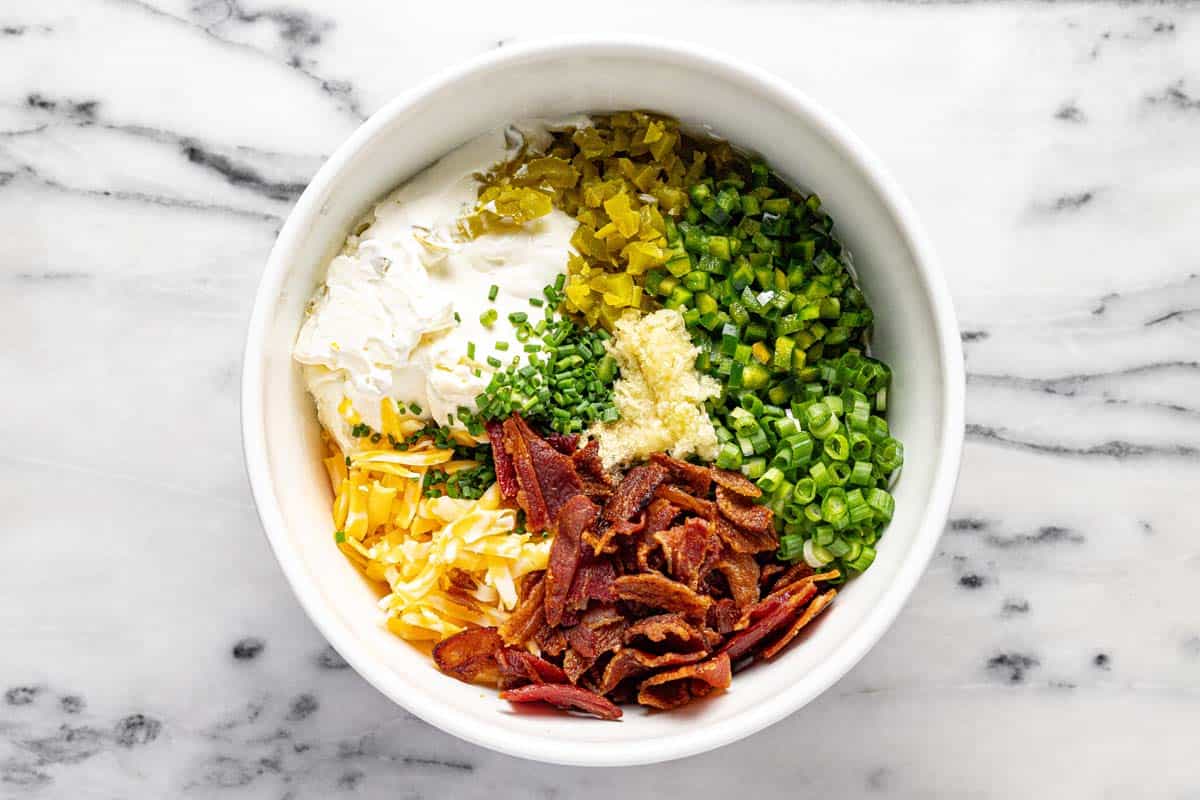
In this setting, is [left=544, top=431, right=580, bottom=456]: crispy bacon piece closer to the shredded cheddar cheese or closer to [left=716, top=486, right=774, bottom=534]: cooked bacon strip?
the shredded cheddar cheese

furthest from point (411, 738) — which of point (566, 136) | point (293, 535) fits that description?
point (566, 136)

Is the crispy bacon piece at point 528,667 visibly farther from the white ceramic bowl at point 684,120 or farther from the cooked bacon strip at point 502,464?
the cooked bacon strip at point 502,464

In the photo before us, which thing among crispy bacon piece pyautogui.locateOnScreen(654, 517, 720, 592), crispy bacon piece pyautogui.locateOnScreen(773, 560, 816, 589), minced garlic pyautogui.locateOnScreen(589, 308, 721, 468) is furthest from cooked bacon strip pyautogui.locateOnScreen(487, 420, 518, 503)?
crispy bacon piece pyautogui.locateOnScreen(773, 560, 816, 589)

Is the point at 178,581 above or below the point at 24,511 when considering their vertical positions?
above

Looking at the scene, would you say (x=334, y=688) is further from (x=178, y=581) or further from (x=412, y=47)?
(x=412, y=47)

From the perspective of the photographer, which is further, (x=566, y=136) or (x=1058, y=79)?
(x=1058, y=79)

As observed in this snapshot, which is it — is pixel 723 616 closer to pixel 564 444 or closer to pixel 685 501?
pixel 685 501

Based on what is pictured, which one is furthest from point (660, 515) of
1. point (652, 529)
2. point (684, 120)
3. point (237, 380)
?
point (237, 380)
